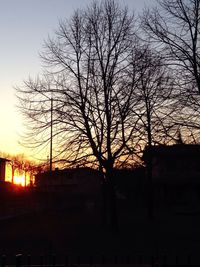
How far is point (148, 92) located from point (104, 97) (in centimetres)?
429

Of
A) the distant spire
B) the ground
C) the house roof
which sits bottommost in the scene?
the ground

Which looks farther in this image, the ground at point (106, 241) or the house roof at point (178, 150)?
the ground at point (106, 241)

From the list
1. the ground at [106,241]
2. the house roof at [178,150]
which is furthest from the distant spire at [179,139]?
the ground at [106,241]

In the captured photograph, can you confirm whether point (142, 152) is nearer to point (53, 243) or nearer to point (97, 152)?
point (97, 152)

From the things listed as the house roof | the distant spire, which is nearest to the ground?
the house roof

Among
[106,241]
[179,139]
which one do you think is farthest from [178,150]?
[106,241]

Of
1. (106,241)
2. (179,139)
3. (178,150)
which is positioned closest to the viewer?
(179,139)

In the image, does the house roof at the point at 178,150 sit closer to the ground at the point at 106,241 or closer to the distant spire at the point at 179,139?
the distant spire at the point at 179,139

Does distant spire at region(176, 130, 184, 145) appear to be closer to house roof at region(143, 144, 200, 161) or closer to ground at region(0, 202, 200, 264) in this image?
house roof at region(143, 144, 200, 161)

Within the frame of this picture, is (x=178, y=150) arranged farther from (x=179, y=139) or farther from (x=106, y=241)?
(x=106, y=241)

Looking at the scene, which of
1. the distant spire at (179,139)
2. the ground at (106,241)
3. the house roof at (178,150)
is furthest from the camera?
the ground at (106,241)

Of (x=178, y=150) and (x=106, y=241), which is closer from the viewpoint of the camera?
(x=178, y=150)

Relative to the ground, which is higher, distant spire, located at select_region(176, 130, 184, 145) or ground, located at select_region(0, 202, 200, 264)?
distant spire, located at select_region(176, 130, 184, 145)

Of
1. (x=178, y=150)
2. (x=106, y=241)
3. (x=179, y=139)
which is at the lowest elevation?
(x=106, y=241)
